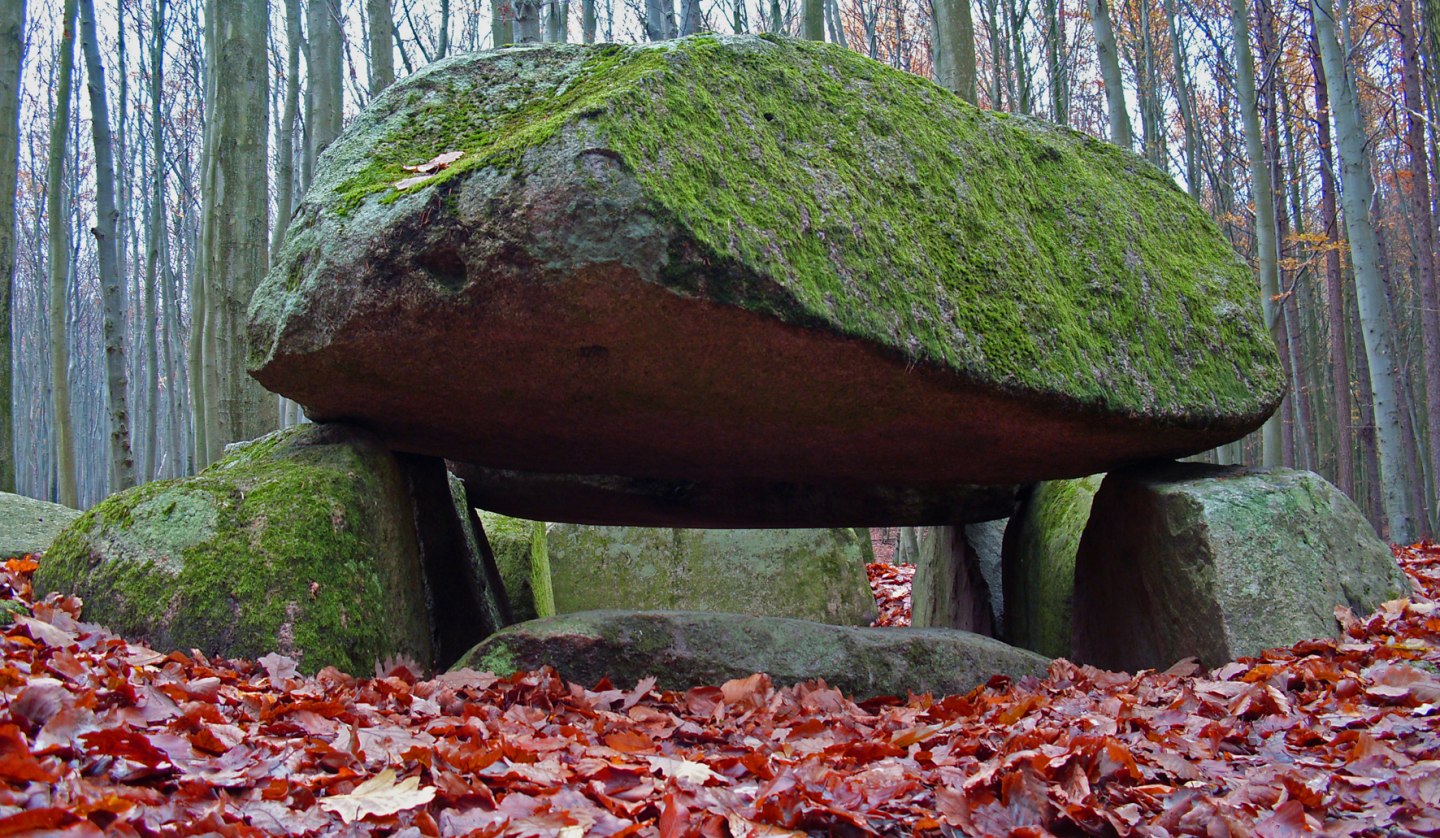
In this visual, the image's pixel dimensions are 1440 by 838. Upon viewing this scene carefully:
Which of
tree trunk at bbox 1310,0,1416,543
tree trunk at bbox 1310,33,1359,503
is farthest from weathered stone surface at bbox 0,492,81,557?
tree trunk at bbox 1310,33,1359,503

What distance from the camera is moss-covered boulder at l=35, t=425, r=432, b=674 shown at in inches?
119

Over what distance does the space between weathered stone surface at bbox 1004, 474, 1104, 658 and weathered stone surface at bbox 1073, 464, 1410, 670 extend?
1.97ft

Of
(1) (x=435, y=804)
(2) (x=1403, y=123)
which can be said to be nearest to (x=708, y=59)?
(1) (x=435, y=804)

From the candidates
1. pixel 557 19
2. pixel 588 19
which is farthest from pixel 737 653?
pixel 588 19

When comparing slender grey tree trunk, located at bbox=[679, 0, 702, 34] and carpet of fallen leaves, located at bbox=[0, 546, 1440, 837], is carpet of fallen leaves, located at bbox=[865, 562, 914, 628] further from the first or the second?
slender grey tree trunk, located at bbox=[679, 0, 702, 34]

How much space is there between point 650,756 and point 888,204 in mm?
2172

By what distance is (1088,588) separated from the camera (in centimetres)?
490

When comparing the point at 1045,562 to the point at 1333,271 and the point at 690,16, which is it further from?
the point at 1333,271

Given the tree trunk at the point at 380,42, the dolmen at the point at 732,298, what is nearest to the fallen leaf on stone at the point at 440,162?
the dolmen at the point at 732,298

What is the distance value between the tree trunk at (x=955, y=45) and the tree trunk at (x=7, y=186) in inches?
275

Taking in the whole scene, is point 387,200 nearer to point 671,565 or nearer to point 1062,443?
point 1062,443

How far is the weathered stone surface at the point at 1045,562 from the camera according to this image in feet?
17.1

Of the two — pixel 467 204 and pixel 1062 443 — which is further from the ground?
pixel 467 204

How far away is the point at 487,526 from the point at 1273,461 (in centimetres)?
766
